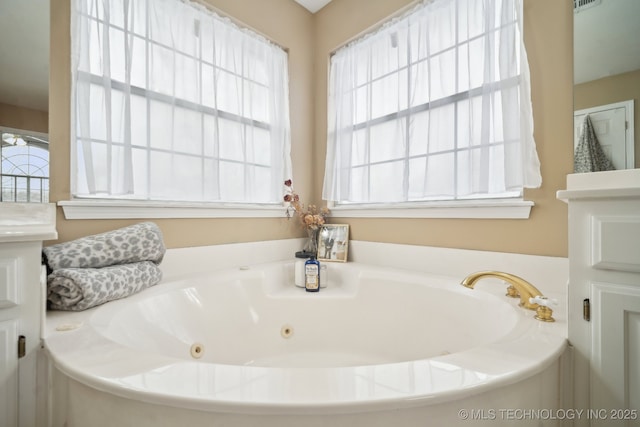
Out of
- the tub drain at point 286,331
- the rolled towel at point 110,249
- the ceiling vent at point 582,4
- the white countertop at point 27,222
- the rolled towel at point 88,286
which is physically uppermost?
the ceiling vent at point 582,4

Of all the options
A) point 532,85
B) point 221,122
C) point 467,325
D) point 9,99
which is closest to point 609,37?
point 532,85

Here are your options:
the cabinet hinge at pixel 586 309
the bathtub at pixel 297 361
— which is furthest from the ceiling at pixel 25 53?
the cabinet hinge at pixel 586 309

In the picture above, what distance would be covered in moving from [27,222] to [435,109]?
1.87 metres

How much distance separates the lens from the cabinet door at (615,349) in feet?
2.27

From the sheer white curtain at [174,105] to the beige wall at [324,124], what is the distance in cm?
8

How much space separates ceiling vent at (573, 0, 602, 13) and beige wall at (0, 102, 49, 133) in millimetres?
2225

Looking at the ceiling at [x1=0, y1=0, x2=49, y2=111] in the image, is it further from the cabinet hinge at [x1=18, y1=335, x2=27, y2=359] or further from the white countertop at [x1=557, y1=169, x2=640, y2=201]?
the white countertop at [x1=557, y1=169, x2=640, y2=201]

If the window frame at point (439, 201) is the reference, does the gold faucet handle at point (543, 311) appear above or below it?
below

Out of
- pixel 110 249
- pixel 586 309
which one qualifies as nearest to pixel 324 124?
pixel 110 249

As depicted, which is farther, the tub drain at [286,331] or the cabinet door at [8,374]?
the tub drain at [286,331]

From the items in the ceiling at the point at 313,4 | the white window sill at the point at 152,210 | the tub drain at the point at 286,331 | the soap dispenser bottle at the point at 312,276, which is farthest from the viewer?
the ceiling at the point at 313,4

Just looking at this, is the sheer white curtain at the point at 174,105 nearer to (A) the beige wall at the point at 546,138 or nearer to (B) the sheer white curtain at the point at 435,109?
(B) the sheer white curtain at the point at 435,109

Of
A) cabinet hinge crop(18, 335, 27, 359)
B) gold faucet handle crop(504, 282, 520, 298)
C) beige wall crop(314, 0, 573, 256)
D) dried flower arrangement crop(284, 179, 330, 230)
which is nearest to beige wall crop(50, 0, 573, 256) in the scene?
beige wall crop(314, 0, 573, 256)

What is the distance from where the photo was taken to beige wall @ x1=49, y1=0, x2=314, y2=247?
4.03ft
